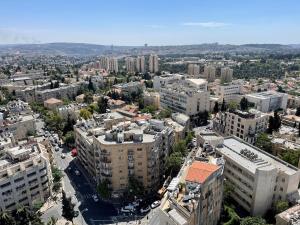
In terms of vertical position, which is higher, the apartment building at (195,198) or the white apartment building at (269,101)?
the apartment building at (195,198)

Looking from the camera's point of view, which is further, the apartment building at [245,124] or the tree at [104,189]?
the apartment building at [245,124]

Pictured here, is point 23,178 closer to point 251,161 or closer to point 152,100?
point 251,161

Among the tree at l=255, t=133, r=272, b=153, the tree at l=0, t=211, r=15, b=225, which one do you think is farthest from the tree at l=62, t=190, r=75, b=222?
the tree at l=255, t=133, r=272, b=153

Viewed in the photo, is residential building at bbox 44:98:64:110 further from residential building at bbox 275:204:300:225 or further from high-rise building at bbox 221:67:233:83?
high-rise building at bbox 221:67:233:83

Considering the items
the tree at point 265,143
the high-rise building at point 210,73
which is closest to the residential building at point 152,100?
the tree at point 265,143

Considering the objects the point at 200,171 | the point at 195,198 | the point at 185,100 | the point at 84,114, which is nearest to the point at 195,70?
the point at 185,100

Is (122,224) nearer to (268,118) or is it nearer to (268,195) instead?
(268,195)

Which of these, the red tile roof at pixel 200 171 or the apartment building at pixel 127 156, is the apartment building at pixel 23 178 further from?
the red tile roof at pixel 200 171
